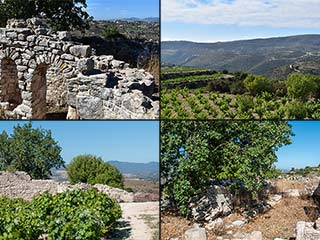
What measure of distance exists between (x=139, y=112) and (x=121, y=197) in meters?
3.31

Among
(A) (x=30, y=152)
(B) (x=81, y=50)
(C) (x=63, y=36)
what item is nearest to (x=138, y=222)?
(B) (x=81, y=50)

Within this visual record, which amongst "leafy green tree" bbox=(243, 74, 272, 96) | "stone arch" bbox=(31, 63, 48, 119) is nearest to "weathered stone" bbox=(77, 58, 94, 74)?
"stone arch" bbox=(31, 63, 48, 119)

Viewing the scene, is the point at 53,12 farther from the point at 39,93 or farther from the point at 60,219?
the point at 60,219

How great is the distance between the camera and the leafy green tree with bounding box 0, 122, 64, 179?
31.8 ft

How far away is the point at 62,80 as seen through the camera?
272 inches

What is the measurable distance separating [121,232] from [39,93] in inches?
83.7

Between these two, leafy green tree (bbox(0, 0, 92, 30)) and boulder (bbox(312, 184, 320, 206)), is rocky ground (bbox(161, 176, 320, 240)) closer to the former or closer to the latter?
boulder (bbox(312, 184, 320, 206))

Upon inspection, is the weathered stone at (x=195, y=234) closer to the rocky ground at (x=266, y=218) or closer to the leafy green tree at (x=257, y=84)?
the rocky ground at (x=266, y=218)

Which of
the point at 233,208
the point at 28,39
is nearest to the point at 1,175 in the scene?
the point at 28,39

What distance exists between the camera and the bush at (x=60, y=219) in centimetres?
409

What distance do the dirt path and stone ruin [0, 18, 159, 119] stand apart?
1.34 meters

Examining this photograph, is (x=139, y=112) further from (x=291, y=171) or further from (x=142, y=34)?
(x=142, y=34)

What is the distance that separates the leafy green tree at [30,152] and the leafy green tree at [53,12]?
276cm

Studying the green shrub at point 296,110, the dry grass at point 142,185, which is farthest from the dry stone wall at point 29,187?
the green shrub at point 296,110
